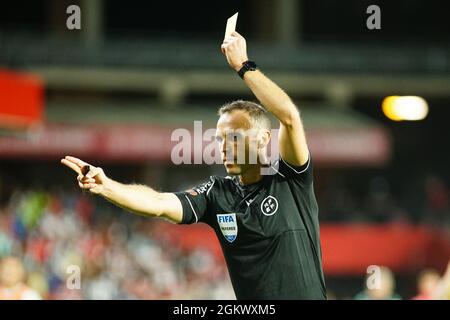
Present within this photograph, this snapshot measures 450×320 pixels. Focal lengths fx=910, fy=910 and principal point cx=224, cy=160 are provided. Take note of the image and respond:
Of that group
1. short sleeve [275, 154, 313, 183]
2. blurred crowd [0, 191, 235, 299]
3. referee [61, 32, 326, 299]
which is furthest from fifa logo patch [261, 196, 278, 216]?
blurred crowd [0, 191, 235, 299]

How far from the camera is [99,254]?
15.6 metres

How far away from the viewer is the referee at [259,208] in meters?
4.56

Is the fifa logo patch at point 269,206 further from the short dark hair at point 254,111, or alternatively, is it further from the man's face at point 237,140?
the short dark hair at point 254,111

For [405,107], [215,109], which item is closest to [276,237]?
[405,107]

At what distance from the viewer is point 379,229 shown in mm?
21469

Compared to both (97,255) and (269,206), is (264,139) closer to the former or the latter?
(269,206)

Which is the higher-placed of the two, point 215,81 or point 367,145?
point 215,81

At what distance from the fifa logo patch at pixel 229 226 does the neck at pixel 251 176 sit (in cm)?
21

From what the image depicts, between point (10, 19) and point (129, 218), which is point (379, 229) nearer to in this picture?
point (129, 218)

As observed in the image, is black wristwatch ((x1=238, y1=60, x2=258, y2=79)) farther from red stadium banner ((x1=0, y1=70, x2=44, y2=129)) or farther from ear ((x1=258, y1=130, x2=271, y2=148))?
red stadium banner ((x1=0, y1=70, x2=44, y2=129))

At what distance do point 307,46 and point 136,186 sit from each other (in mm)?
20174

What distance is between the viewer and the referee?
4.56 m

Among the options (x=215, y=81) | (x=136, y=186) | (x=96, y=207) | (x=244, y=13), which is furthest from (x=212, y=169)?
(x=136, y=186)

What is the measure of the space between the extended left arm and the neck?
0.24 metres
